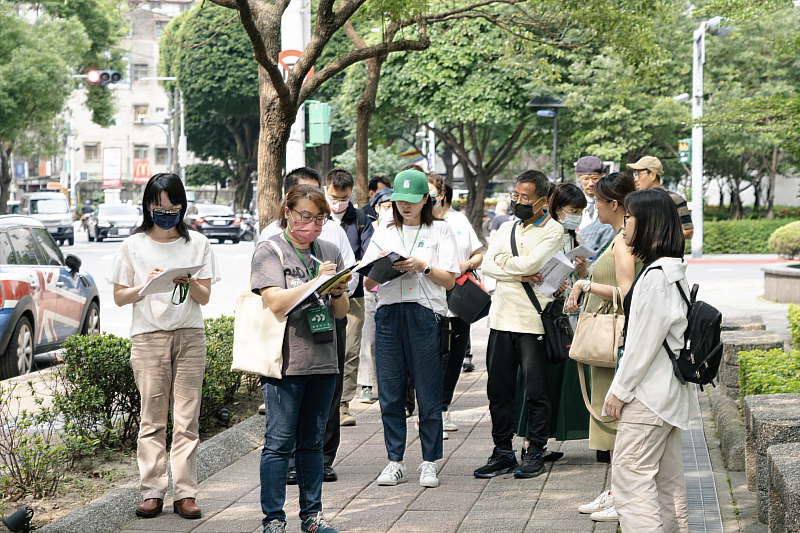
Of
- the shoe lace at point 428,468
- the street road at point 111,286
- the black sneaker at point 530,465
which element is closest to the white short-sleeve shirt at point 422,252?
Result: the shoe lace at point 428,468

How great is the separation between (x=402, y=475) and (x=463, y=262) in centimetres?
174

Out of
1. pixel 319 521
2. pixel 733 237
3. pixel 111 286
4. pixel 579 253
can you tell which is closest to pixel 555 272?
pixel 579 253

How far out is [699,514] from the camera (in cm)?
493

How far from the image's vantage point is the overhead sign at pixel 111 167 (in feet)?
188

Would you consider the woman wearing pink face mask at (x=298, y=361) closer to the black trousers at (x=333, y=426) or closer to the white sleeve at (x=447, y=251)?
the black trousers at (x=333, y=426)

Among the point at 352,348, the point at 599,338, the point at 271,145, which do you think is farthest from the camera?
the point at 271,145

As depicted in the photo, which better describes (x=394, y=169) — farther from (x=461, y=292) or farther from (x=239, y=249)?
(x=461, y=292)

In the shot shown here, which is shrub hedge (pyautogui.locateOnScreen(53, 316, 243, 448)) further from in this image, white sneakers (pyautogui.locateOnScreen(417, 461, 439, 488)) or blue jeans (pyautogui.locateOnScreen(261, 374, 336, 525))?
white sneakers (pyautogui.locateOnScreen(417, 461, 439, 488))

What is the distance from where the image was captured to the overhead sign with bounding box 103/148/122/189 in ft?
188

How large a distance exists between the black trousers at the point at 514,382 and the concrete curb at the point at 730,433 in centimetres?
123

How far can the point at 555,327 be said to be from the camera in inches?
226

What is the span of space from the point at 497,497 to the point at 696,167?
26.3 metres

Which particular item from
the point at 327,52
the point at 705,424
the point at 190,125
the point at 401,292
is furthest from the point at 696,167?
the point at 190,125

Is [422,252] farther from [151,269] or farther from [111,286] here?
[111,286]
